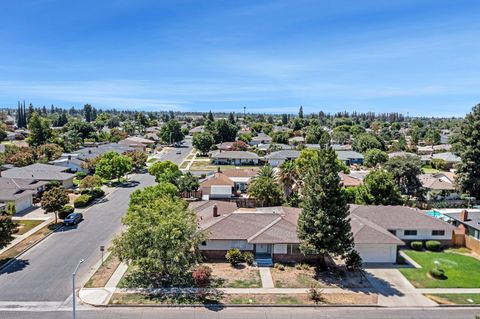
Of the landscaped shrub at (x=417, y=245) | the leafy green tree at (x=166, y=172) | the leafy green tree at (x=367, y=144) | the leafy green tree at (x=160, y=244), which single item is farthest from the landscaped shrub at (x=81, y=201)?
the leafy green tree at (x=367, y=144)

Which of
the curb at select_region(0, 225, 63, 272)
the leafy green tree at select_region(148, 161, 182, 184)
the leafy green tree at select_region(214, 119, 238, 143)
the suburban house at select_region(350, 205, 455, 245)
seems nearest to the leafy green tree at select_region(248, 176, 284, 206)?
the suburban house at select_region(350, 205, 455, 245)

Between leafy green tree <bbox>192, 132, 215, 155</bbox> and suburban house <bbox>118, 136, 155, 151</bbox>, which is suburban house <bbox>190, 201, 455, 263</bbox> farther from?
suburban house <bbox>118, 136, 155, 151</bbox>

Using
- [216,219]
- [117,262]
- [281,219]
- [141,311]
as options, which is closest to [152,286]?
[141,311]

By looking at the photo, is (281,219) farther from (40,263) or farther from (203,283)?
(40,263)

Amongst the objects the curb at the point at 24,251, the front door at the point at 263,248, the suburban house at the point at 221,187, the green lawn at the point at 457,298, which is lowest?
the green lawn at the point at 457,298

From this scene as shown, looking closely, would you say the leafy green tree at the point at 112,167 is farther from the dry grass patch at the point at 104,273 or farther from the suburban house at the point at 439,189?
the suburban house at the point at 439,189
